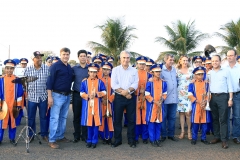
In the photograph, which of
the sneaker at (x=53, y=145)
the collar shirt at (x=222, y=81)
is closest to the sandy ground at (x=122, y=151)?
the sneaker at (x=53, y=145)

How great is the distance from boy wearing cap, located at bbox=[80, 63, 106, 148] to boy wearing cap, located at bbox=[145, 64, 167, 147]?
1129mm

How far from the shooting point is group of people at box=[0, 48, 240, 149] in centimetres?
629

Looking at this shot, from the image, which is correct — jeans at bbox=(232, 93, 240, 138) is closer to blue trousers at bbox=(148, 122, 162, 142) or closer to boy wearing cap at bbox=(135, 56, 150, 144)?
blue trousers at bbox=(148, 122, 162, 142)

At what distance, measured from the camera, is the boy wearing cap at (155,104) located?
6480 mm

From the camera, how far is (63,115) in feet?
21.9

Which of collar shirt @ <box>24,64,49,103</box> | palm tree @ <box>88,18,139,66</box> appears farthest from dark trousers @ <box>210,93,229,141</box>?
palm tree @ <box>88,18,139,66</box>

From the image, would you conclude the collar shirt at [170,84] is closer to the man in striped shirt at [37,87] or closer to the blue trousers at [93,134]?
the blue trousers at [93,134]

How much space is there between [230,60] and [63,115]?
14.0ft

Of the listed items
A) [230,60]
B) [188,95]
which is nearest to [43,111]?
[188,95]

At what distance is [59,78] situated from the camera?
6285 mm

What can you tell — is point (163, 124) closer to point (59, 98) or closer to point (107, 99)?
point (107, 99)

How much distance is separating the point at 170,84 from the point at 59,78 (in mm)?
2778

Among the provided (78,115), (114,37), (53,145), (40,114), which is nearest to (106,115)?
(78,115)

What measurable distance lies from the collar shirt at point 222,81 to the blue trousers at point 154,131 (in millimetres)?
1569
